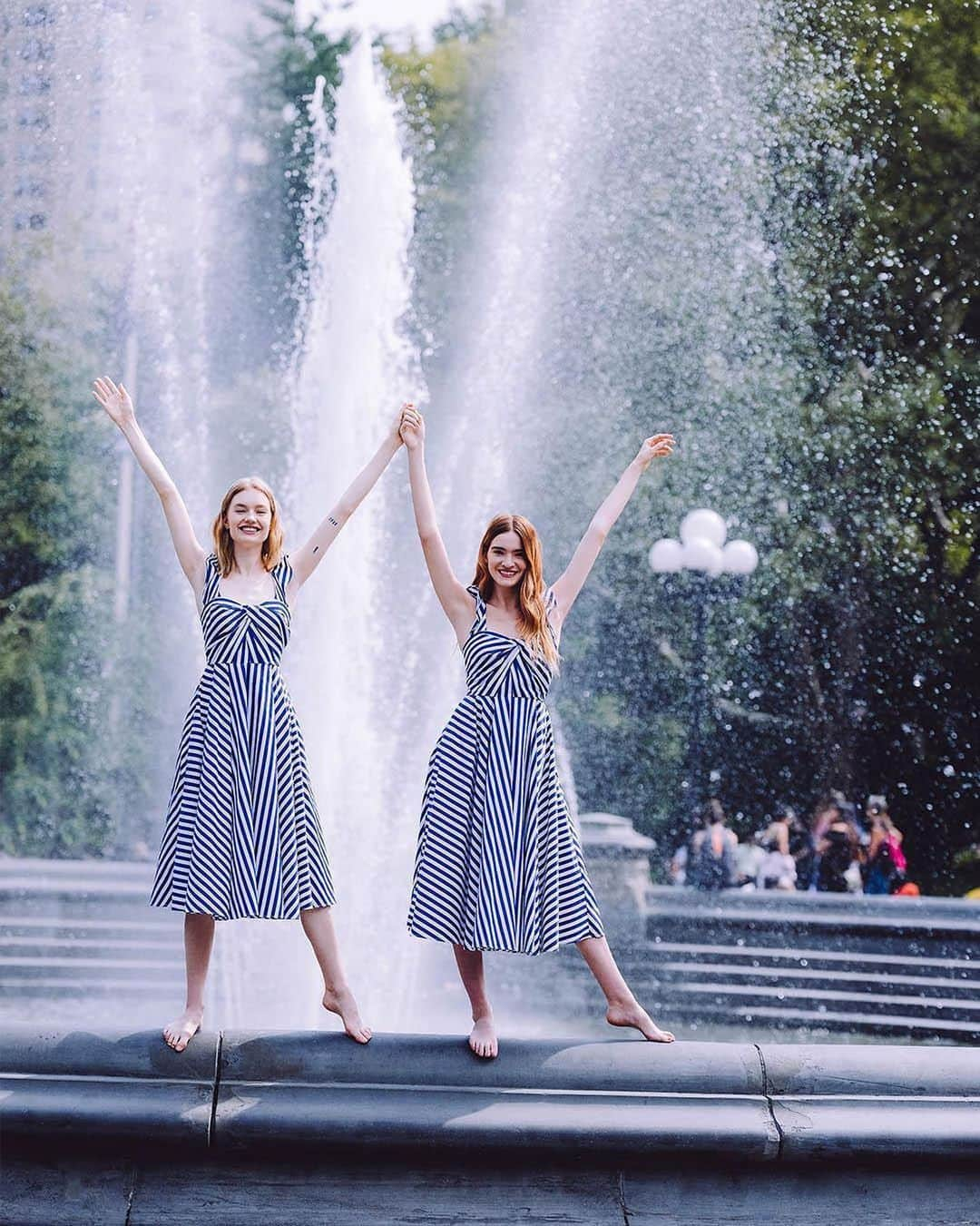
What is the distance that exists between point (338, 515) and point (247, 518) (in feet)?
0.87

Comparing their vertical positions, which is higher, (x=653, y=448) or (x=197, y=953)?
(x=653, y=448)

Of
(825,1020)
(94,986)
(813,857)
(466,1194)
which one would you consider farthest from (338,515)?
(813,857)

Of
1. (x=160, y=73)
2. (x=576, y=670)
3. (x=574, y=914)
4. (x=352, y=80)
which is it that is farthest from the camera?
(x=576, y=670)

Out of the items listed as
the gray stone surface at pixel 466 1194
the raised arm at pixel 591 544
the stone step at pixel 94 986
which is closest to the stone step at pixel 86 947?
the stone step at pixel 94 986

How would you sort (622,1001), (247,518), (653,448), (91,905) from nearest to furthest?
(622,1001) → (247,518) → (653,448) → (91,905)

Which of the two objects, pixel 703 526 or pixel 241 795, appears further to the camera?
pixel 703 526

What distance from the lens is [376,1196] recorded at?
3746 millimetres

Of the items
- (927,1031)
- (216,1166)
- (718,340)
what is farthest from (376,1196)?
(718,340)

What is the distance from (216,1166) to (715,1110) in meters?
1.19

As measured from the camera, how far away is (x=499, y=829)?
4.32 meters

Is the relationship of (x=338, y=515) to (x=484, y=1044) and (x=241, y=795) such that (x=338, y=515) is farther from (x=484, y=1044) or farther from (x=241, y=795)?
→ (x=484, y=1044)

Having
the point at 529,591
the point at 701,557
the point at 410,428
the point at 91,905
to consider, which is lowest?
the point at 91,905

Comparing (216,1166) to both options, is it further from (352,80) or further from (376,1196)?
(352,80)

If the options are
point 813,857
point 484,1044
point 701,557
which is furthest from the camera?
point 813,857
